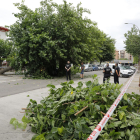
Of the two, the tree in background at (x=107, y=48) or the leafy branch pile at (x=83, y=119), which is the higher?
the tree in background at (x=107, y=48)

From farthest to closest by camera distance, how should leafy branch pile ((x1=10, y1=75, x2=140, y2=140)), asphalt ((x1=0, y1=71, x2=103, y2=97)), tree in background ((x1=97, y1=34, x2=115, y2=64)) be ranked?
tree in background ((x1=97, y1=34, x2=115, y2=64)) < asphalt ((x1=0, y1=71, x2=103, y2=97)) < leafy branch pile ((x1=10, y1=75, x2=140, y2=140))

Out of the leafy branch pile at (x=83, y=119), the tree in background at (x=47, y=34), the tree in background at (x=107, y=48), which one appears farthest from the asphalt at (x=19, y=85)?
the tree in background at (x=107, y=48)

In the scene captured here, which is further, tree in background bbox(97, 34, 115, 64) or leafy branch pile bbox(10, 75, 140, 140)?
tree in background bbox(97, 34, 115, 64)

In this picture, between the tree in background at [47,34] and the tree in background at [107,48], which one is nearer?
the tree in background at [47,34]

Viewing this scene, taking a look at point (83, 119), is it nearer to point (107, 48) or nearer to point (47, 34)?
point (47, 34)

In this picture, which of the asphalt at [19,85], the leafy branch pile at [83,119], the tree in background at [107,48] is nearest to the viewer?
the leafy branch pile at [83,119]

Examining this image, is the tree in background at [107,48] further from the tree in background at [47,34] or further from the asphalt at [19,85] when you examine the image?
the asphalt at [19,85]

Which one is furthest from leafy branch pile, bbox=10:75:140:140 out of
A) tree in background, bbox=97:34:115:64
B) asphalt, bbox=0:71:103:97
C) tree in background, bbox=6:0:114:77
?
tree in background, bbox=97:34:115:64

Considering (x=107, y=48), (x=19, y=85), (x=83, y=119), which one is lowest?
(x=19, y=85)

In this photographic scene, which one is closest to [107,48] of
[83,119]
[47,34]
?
[47,34]

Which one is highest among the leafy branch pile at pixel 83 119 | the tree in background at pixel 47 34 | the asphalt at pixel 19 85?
the tree in background at pixel 47 34

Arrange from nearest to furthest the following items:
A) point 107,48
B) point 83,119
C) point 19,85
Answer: point 83,119, point 19,85, point 107,48

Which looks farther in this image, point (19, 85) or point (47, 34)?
point (47, 34)

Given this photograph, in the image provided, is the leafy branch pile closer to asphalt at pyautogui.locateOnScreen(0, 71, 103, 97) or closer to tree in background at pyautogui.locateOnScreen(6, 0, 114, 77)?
asphalt at pyautogui.locateOnScreen(0, 71, 103, 97)
